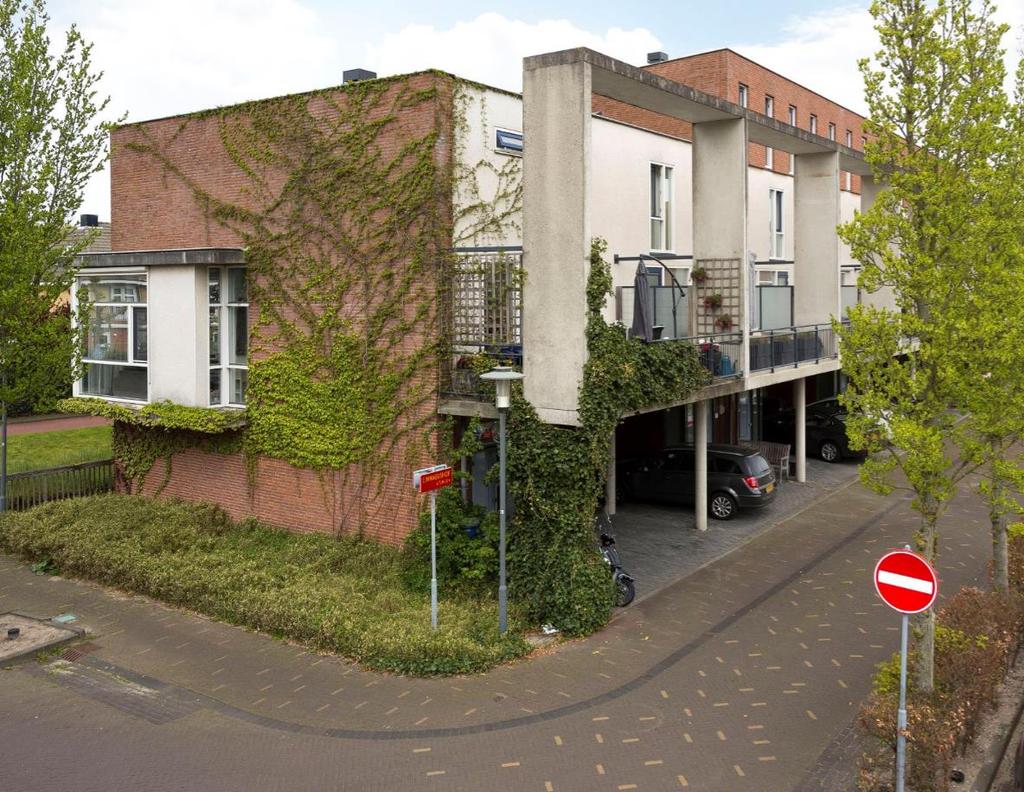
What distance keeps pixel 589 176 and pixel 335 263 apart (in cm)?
549

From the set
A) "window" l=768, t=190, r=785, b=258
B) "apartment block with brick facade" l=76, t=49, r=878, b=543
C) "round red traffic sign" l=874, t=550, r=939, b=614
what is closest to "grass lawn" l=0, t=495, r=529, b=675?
"apartment block with brick facade" l=76, t=49, r=878, b=543

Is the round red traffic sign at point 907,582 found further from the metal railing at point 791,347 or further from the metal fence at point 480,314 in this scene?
the metal railing at point 791,347

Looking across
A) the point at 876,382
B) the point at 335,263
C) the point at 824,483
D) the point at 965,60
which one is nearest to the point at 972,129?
the point at 965,60

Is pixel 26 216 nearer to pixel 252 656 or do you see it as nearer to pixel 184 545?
pixel 184 545

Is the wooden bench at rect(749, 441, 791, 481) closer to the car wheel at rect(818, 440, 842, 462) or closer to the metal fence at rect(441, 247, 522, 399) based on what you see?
the car wheel at rect(818, 440, 842, 462)

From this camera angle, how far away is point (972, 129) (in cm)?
984

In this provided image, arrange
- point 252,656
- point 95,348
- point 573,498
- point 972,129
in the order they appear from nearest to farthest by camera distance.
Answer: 1. point 972,129
2. point 252,656
3. point 573,498
4. point 95,348

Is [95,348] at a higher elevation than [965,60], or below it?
below

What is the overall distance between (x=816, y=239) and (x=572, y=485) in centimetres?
1265

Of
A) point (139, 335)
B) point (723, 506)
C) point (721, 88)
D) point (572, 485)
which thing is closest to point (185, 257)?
point (139, 335)

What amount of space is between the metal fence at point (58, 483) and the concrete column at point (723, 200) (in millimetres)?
13242

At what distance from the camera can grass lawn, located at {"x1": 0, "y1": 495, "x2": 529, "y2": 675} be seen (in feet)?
37.1

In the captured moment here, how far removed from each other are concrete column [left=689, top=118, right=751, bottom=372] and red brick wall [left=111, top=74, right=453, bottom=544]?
18.0 ft

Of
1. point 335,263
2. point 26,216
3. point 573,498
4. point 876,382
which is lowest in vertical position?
point 573,498
